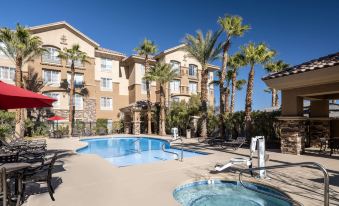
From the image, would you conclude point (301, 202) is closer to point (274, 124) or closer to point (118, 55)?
point (274, 124)

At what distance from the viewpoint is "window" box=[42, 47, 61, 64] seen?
29.3 metres

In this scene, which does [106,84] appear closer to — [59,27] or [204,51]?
[59,27]

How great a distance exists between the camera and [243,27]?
20344 mm

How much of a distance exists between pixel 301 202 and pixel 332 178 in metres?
3.27

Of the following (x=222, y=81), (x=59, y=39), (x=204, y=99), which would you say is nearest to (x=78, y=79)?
(x=59, y=39)

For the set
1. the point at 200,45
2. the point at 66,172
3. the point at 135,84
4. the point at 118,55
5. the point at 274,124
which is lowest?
the point at 66,172

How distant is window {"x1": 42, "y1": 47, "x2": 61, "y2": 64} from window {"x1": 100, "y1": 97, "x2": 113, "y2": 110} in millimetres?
8183

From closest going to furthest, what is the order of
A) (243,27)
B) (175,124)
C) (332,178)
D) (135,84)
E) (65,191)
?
(65,191) < (332,178) < (243,27) < (175,124) < (135,84)

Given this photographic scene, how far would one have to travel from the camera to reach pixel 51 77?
29.9 metres

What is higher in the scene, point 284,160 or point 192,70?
point 192,70

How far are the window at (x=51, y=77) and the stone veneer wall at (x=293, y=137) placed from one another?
28.2m

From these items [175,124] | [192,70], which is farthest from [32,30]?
[192,70]

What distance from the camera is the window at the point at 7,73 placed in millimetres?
26656

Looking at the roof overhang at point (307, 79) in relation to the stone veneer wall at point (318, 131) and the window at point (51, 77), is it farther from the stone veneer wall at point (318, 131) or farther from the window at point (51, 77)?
the window at point (51, 77)
